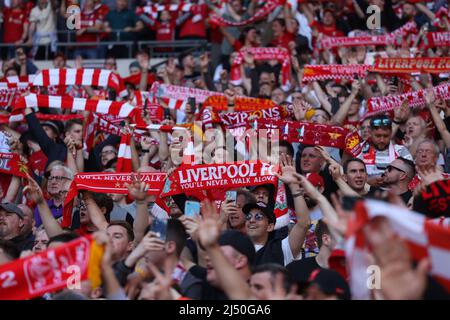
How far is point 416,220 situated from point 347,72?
7.38 m

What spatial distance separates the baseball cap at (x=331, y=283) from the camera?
218 inches

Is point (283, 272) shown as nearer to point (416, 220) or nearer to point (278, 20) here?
point (416, 220)

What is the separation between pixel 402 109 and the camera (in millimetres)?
10680

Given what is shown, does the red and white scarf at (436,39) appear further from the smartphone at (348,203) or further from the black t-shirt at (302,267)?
the smartphone at (348,203)

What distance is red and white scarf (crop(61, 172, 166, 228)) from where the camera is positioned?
8.70 meters

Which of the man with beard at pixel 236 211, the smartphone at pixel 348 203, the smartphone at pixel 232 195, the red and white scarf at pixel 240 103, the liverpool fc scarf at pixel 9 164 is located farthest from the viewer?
the red and white scarf at pixel 240 103

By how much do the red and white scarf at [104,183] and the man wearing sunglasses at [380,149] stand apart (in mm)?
2115

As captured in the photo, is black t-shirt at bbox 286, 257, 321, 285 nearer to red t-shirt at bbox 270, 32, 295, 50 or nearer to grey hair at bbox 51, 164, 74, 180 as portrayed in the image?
grey hair at bbox 51, 164, 74, 180

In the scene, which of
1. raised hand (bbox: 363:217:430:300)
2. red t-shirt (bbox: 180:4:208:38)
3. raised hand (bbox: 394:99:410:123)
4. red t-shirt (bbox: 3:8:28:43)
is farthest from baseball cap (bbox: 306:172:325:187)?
red t-shirt (bbox: 3:8:28:43)

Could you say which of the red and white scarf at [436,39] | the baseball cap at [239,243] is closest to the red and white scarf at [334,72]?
the red and white scarf at [436,39]

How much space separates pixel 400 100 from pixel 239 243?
481cm

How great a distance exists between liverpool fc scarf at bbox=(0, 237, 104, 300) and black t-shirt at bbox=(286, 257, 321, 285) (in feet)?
6.38

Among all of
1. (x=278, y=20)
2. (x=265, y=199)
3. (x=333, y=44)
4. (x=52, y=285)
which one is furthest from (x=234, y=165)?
(x=278, y=20)

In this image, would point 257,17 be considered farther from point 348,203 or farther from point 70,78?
point 348,203
